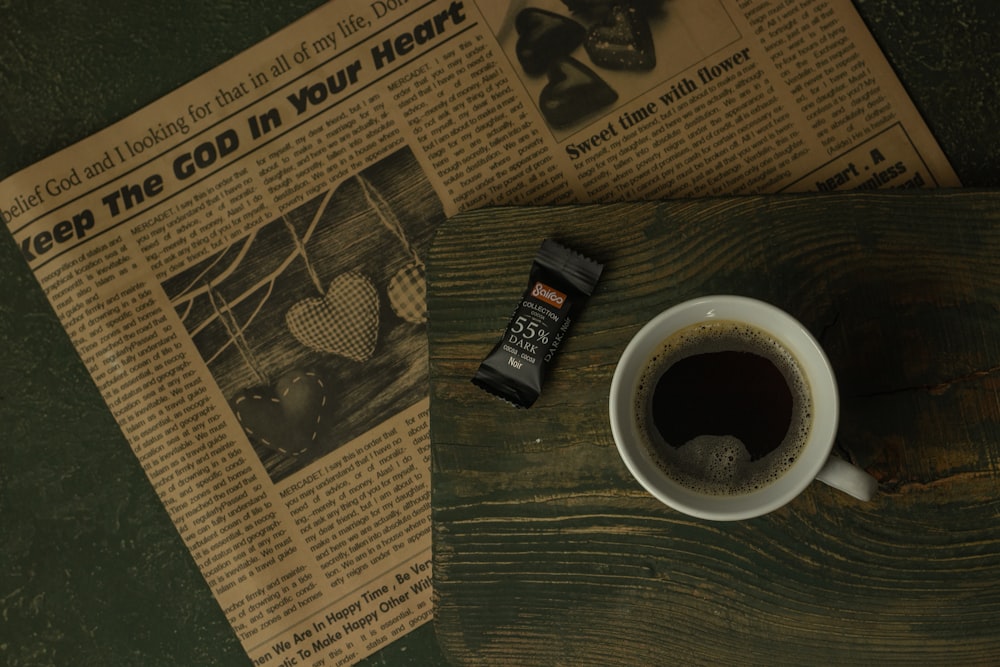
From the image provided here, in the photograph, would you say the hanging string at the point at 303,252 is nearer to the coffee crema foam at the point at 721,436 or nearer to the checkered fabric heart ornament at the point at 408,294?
the checkered fabric heart ornament at the point at 408,294

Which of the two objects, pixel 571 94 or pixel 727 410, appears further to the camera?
pixel 571 94

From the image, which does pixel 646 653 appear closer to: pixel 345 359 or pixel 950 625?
pixel 950 625

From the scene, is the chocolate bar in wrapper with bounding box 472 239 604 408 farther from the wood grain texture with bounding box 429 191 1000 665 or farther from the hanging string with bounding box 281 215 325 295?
the hanging string with bounding box 281 215 325 295

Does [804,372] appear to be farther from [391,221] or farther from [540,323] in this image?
[391,221]

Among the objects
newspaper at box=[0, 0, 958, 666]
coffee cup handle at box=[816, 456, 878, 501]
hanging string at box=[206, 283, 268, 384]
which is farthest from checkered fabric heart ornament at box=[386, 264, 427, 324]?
coffee cup handle at box=[816, 456, 878, 501]

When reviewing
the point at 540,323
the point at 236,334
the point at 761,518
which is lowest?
the point at 761,518

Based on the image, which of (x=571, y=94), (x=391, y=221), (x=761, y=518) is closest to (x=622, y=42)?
(x=571, y=94)
